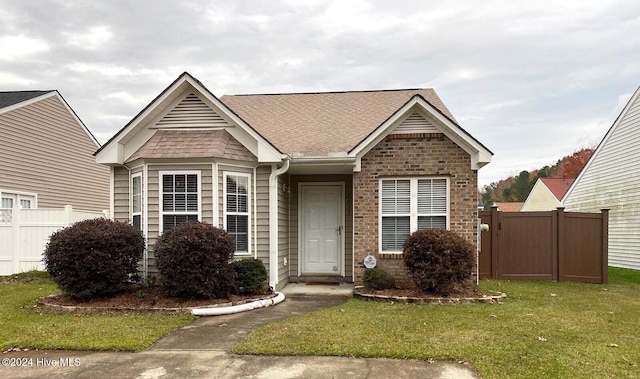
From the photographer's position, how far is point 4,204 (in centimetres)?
1465

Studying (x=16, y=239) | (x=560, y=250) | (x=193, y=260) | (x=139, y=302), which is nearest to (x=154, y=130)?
(x=193, y=260)

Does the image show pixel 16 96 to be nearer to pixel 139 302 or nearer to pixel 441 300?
pixel 139 302

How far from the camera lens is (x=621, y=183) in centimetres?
1673

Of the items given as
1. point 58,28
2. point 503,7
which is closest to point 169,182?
point 58,28

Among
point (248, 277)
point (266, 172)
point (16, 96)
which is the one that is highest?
point (16, 96)

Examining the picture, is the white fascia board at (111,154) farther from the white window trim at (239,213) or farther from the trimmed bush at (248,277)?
the trimmed bush at (248,277)

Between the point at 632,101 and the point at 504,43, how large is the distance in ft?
19.5

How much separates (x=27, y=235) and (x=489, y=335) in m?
12.2

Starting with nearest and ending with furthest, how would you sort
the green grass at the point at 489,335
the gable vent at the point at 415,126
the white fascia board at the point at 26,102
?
1. the green grass at the point at 489,335
2. the gable vent at the point at 415,126
3. the white fascia board at the point at 26,102

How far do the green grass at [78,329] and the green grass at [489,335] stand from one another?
1.46 metres

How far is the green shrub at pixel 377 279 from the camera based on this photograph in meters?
9.45

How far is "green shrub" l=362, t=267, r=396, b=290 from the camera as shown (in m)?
9.45

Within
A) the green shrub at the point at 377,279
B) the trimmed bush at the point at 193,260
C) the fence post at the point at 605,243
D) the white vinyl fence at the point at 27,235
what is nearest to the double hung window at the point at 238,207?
the trimmed bush at the point at 193,260

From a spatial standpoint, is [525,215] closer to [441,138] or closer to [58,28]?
[441,138]
